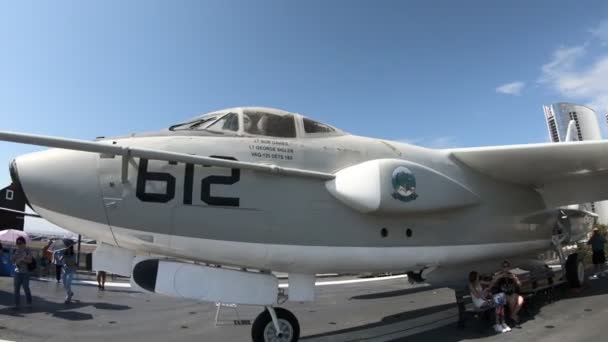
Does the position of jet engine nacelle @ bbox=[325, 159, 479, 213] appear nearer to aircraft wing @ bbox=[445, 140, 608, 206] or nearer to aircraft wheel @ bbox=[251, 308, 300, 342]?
aircraft wing @ bbox=[445, 140, 608, 206]

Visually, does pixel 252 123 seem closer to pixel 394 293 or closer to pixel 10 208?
pixel 394 293

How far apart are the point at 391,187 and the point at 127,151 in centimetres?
321

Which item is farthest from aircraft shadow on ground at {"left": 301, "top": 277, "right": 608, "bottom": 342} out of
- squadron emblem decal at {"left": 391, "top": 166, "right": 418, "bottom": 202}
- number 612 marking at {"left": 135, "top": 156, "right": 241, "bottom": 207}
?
number 612 marking at {"left": 135, "top": 156, "right": 241, "bottom": 207}

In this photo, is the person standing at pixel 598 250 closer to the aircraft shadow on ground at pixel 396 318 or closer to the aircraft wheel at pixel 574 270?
the aircraft wheel at pixel 574 270

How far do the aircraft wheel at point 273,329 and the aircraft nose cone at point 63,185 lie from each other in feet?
7.30

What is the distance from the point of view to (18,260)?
322 inches

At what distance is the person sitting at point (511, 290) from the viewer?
6270 mm

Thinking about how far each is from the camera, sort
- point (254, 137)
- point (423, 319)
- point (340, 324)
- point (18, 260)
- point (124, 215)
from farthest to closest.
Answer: point (18, 260) → point (423, 319) → point (340, 324) → point (254, 137) → point (124, 215)

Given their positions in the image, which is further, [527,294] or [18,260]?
[18,260]

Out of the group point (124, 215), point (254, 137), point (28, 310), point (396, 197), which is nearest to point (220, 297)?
point (124, 215)

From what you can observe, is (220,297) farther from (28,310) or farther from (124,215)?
(28,310)

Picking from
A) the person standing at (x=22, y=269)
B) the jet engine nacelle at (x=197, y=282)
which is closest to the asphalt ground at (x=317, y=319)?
the person standing at (x=22, y=269)

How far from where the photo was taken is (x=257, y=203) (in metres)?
4.30

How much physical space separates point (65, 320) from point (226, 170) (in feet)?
16.7
